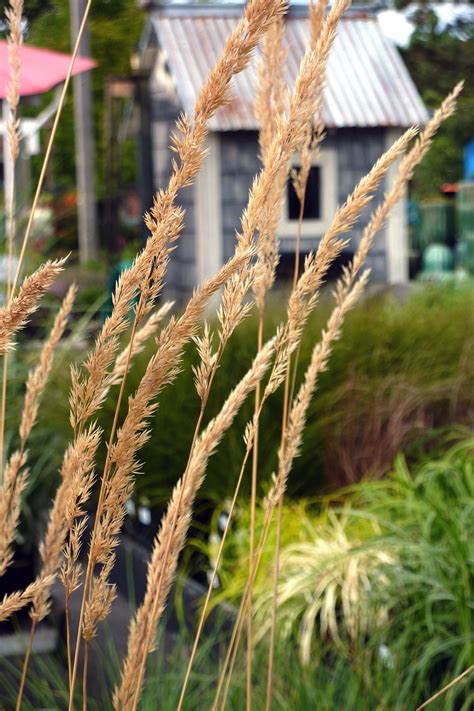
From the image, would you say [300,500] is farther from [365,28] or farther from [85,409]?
[365,28]

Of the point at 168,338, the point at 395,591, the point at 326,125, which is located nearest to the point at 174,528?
the point at 168,338

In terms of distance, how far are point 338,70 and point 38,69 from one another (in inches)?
195

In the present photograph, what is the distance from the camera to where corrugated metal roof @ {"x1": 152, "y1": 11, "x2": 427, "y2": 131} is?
9.88m

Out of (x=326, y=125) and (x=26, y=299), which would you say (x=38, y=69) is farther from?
(x=26, y=299)

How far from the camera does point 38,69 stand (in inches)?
227

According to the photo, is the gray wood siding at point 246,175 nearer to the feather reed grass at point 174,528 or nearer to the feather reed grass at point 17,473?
the feather reed grass at point 17,473

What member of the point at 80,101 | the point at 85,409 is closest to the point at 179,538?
the point at 85,409

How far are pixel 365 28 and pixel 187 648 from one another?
891 cm

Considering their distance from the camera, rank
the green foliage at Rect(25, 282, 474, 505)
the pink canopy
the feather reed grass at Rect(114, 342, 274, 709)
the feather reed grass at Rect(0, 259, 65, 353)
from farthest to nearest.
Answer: the pink canopy, the green foliage at Rect(25, 282, 474, 505), the feather reed grass at Rect(114, 342, 274, 709), the feather reed grass at Rect(0, 259, 65, 353)

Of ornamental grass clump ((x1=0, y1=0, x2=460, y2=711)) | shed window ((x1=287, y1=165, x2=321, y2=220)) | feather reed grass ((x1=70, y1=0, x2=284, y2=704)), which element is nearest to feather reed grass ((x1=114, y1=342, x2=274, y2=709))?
ornamental grass clump ((x1=0, y1=0, x2=460, y2=711))

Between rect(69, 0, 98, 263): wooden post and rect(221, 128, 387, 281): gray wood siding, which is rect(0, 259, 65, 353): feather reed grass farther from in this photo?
rect(69, 0, 98, 263): wooden post

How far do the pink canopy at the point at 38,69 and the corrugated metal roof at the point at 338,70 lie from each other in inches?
152

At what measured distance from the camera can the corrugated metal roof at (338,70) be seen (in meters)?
9.88

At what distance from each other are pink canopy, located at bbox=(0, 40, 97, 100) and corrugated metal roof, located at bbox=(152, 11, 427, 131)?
12.7 ft
